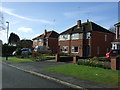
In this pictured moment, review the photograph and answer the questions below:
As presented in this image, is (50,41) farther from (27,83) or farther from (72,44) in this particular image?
(27,83)

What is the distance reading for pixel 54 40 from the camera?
5722 centimetres

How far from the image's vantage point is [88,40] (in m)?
37.3

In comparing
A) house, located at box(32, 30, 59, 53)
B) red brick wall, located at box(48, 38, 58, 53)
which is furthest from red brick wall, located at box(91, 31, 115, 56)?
house, located at box(32, 30, 59, 53)

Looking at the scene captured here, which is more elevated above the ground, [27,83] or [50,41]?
[50,41]

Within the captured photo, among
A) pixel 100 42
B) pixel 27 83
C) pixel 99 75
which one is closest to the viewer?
Answer: pixel 27 83

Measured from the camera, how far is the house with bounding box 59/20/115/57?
37.0 metres

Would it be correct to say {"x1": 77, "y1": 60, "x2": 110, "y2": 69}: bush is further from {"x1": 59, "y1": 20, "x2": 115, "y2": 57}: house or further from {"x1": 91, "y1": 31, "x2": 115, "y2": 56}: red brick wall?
{"x1": 91, "y1": 31, "x2": 115, "y2": 56}: red brick wall

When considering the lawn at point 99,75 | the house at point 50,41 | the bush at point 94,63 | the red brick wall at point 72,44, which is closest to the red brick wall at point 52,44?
the house at point 50,41

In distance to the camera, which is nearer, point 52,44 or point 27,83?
point 27,83

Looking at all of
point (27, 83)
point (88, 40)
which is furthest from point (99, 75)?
point (88, 40)

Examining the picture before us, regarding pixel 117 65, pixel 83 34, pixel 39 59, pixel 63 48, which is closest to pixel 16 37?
pixel 63 48

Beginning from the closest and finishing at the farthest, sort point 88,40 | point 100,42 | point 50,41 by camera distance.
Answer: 1. point 88,40
2. point 100,42
3. point 50,41

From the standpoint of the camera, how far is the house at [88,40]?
36969 millimetres

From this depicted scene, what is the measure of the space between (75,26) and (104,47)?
29.3ft
